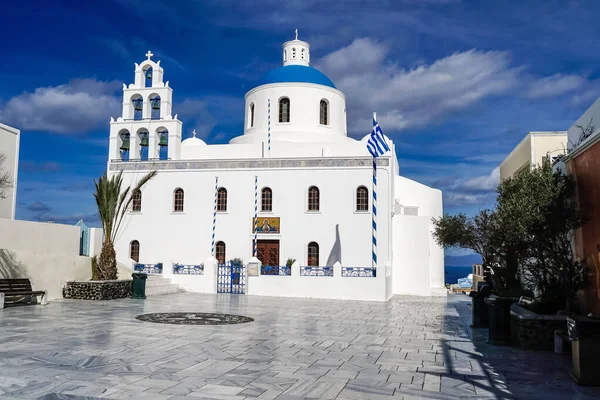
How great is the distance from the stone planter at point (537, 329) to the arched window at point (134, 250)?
19964 millimetres

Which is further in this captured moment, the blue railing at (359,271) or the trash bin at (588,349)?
the blue railing at (359,271)

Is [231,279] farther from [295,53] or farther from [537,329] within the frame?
[295,53]

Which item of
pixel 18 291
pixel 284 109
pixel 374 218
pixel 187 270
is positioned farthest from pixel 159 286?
pixel 284 109

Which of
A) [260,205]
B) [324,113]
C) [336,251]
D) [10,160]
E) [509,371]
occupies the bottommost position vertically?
[509,371]

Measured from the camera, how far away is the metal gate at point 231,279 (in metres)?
21.1

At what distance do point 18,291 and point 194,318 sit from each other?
5174 millimetres

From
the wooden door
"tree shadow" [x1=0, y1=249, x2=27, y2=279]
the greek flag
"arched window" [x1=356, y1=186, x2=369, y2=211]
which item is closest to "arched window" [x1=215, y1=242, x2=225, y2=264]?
the wooden door

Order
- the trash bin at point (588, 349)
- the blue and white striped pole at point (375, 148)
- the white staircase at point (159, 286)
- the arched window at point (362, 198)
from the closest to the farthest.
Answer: the trash bin at point (588, 349) < the white staircase at point (159, 286) < the blue and white striped pole at point (375, 148) < the arched window at point (362, 198)

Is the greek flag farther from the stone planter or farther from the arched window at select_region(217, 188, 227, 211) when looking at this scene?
the stone planter

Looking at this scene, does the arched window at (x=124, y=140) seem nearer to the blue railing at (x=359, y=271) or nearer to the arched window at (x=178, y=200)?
the arched window at (x=178, y=200)

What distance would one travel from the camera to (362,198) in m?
24.0

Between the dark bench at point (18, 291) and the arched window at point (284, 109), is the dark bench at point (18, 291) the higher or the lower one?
the lower one

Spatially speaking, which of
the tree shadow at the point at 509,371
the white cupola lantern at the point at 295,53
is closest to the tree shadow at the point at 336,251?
the white cupola lantern at the point at 295,53

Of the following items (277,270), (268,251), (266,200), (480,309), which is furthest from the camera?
(266,200)
